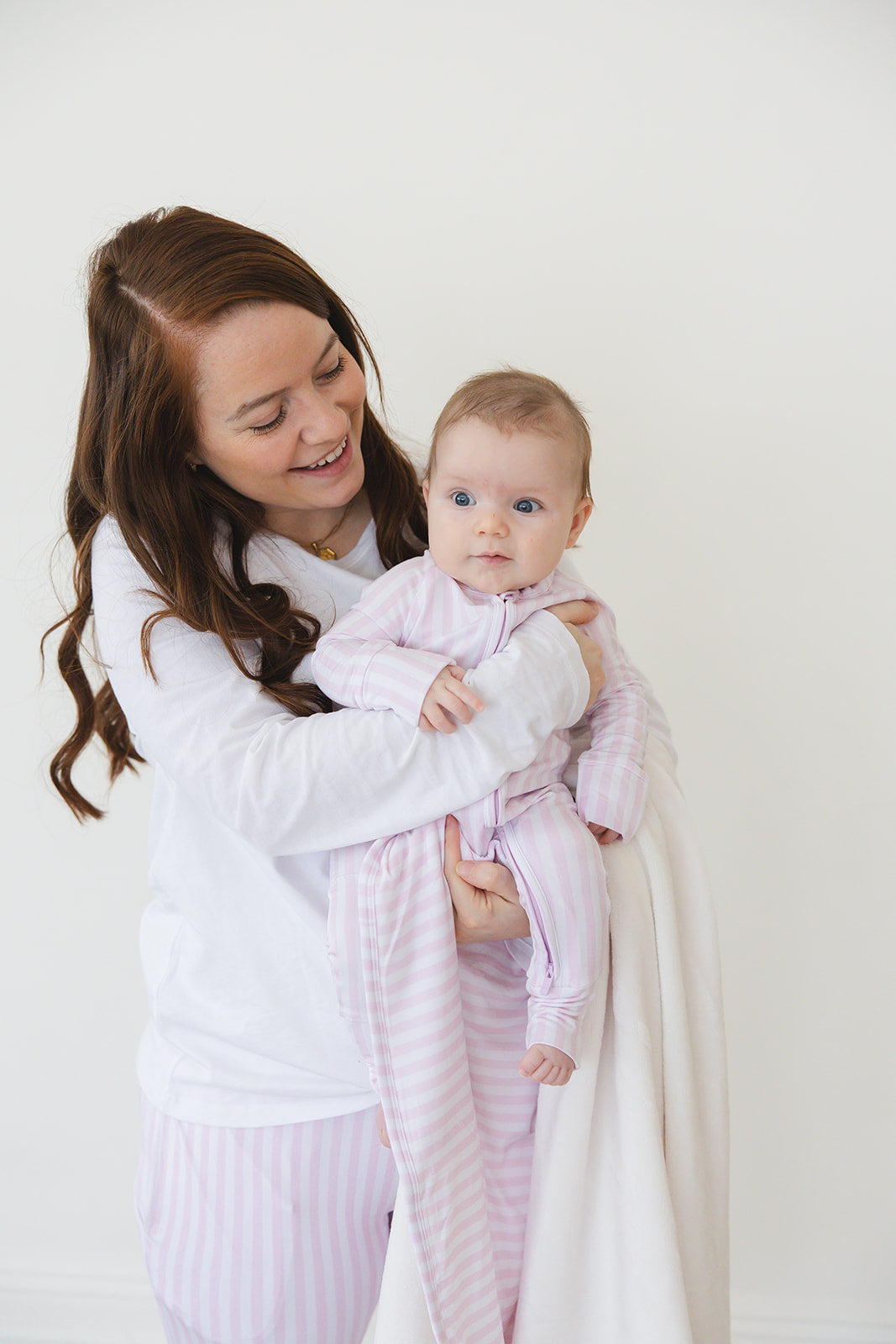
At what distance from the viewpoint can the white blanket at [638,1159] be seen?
1013 mm

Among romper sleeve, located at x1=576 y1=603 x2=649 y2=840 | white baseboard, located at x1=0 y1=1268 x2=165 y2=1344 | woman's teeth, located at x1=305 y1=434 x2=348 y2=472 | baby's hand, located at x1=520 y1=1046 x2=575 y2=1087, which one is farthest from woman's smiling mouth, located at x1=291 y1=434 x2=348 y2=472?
white baseboard, located at x1=0 y1=1268 x2=165 y2=1344

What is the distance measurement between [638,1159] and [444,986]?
0.92ft

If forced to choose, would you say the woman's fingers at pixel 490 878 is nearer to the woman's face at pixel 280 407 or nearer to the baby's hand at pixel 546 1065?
the baby's hand at pixel 546 1065

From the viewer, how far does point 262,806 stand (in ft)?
3.18

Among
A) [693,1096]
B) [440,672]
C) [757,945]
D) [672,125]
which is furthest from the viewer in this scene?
[757,945]

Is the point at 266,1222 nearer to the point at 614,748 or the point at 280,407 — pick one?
the point at 614,748

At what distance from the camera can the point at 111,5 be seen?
156 centimetres

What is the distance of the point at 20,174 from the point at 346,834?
1.29 m

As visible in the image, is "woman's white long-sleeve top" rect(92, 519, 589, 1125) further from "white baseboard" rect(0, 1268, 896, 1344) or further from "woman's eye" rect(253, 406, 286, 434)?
"white baseboard" rect(0, 1268, 896, 1344)

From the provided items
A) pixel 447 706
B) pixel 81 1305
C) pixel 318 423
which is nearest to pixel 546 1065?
pixel 447 706

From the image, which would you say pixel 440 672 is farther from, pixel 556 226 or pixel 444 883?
pixel 556 226

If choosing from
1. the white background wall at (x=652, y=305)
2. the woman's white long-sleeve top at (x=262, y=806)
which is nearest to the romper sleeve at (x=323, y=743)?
the woman's white long-sleeve top at (x=262, y=806)

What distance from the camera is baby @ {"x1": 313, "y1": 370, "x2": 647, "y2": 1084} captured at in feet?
3.18

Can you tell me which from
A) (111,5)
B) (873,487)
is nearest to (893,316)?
(873,487)
